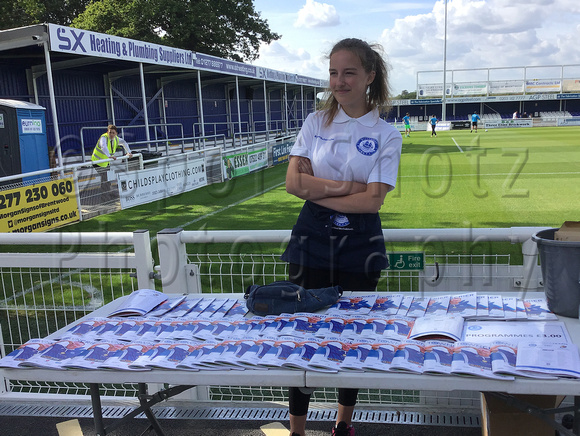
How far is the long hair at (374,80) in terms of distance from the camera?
2.54 meters

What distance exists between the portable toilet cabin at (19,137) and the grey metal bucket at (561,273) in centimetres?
1293

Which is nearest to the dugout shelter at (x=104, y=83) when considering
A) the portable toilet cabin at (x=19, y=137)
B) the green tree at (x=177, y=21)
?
the portable toilet cabin at (x=19, y=137)

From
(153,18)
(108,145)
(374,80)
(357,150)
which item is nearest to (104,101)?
(108,145)

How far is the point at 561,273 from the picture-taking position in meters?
2.04

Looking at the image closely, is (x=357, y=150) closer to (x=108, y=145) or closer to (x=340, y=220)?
(x=340, y=220)

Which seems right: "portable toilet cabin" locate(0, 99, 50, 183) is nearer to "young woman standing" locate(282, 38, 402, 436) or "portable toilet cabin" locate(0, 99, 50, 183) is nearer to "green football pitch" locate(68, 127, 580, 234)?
"green football pitch" locate(68, 127, 580, 234)

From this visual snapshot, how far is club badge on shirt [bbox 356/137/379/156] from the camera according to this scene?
252 centimetres

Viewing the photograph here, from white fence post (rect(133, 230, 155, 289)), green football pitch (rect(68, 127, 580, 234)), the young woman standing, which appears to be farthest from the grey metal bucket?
green football pitch (rect(68, 127, 580, 234))

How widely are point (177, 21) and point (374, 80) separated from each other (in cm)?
3944

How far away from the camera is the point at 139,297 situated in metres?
2.55

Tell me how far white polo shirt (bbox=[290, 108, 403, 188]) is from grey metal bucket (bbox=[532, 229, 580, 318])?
738 mm

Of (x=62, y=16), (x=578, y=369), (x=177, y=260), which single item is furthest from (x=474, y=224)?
(x=62, y=16)

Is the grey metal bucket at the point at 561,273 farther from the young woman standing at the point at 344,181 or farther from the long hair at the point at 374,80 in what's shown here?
the long hair at the point at 374,80

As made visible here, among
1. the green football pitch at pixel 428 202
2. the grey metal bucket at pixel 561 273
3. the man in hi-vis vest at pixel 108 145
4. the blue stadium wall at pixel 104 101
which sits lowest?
the green football pitch at pixel 428 202
